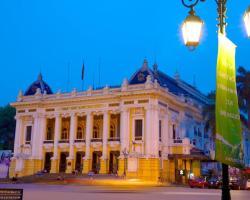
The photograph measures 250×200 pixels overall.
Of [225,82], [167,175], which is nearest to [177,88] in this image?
[167,175]

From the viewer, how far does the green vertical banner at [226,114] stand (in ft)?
21.9

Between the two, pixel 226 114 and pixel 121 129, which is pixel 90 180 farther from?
pixel 226 114

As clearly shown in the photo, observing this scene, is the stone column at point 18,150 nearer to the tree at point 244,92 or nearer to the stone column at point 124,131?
the stone column at point 124,131

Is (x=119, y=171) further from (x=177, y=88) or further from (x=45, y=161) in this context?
(x=177, y=88)

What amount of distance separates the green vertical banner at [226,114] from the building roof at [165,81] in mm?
47733

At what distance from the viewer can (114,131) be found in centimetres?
5859

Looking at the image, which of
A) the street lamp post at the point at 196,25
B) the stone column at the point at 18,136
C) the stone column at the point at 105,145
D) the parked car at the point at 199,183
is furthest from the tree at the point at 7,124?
the street lamp post at the point at 196,25

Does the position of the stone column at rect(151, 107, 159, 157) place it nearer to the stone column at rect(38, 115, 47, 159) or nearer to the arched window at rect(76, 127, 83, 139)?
the arched window at rect(76, 127, 83, 139)

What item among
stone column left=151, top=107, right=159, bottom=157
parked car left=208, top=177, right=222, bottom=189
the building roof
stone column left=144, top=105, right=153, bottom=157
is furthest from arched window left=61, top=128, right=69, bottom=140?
parked car left=208, top=177, right=222, bottom=189

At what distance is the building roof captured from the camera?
55.9m

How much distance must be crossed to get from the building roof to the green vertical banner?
47.7 m

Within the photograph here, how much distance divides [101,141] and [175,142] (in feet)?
33.6

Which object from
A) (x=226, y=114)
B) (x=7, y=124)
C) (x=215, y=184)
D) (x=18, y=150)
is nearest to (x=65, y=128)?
(x=18, y=150)

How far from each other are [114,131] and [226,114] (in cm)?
5204
